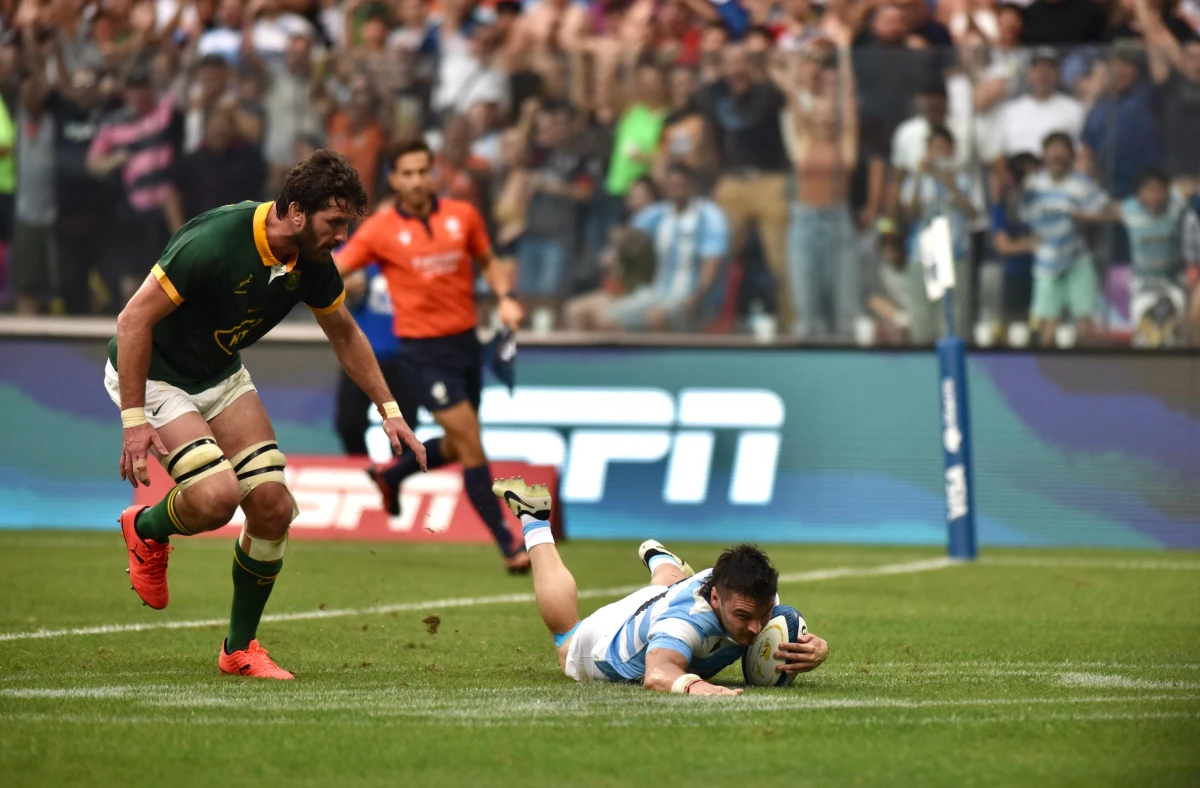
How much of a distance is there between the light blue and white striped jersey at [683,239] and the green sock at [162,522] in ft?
27.2

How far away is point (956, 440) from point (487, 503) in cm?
362

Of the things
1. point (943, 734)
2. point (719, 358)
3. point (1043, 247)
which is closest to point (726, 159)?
point (719, 358)

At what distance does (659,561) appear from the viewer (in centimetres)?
763

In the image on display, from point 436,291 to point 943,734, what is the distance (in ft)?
24.0

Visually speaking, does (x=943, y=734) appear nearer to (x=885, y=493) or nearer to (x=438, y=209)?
(x=438, y=209)

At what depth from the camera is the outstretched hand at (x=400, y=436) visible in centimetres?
751

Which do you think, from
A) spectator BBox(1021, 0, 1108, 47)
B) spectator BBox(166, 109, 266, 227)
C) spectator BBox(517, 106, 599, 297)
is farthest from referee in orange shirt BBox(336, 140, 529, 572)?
spectator BBox(1021, 0, 1108, 47)

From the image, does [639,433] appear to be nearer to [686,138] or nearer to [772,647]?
[686,138]

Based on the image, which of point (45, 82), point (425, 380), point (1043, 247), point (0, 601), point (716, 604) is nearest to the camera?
point (716, 604)

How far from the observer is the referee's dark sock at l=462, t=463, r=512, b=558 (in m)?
11.8

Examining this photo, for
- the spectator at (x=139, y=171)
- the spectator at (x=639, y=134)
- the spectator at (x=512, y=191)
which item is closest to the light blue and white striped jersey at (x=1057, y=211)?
the spectator at (x=639, y=134)

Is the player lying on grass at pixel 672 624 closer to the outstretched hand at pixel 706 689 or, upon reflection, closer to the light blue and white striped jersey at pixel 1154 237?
the outstretched hand at pixel 706 689

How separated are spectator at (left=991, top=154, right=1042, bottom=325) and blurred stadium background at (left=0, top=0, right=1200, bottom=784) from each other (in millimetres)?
27

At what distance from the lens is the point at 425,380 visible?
1234cm
